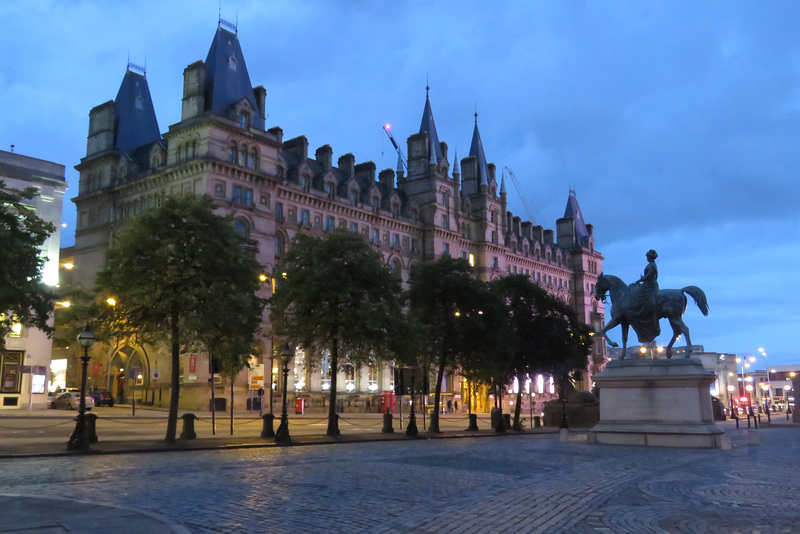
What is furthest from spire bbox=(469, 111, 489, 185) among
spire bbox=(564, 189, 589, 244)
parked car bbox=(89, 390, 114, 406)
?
parked car bbox=(89, 390, 114, 406)

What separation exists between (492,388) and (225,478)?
117 feet

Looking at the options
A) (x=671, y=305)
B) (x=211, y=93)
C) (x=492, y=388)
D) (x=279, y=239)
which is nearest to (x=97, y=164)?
(x=211, y=93)

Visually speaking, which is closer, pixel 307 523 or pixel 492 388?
pixel 307 523

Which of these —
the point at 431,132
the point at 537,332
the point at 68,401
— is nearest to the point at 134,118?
the point at 68,401

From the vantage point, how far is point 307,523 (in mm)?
10414

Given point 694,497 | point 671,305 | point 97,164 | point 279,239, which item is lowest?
point 694,497

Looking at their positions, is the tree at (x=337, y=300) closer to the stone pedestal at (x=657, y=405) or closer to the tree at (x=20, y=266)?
the stone pedestal at (x=657, y=405)

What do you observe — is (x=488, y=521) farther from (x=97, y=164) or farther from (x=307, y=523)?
(x=97, y=164)

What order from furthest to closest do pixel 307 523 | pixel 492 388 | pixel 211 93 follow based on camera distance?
pixel 211 93 < pixel 492 388 < pixel 307 523

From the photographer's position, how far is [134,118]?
264 feet

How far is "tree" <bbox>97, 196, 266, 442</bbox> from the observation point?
94.0 feet

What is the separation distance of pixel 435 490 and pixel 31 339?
47.7 meters

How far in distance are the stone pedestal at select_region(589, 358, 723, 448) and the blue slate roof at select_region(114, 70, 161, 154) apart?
63536 mm

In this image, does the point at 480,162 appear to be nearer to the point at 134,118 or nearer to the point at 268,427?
the point at 134,118
